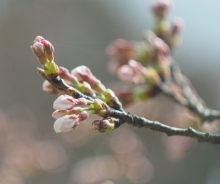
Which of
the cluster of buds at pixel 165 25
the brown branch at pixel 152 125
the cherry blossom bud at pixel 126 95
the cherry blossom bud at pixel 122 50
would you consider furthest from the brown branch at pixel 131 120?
the cluster of buds at pixel 165 25

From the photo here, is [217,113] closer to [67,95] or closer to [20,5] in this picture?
[67,95]

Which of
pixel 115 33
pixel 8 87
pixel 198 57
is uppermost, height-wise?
pixel 115 33

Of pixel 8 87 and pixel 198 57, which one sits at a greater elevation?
pixel 198 57

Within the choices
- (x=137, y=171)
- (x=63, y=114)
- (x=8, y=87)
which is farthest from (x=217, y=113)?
(x=8, y=87)

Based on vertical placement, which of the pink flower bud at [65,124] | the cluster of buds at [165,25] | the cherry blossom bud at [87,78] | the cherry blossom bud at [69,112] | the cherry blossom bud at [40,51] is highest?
the cluster of buds at [165,25]

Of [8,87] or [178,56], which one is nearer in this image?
[8,87]

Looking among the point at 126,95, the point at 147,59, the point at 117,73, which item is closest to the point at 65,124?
the point at 126,95

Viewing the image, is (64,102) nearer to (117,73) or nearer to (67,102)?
(67,102)

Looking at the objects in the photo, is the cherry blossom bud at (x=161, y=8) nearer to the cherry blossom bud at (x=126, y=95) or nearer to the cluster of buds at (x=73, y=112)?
the cherry blossom bud at (x=126, y=95)
